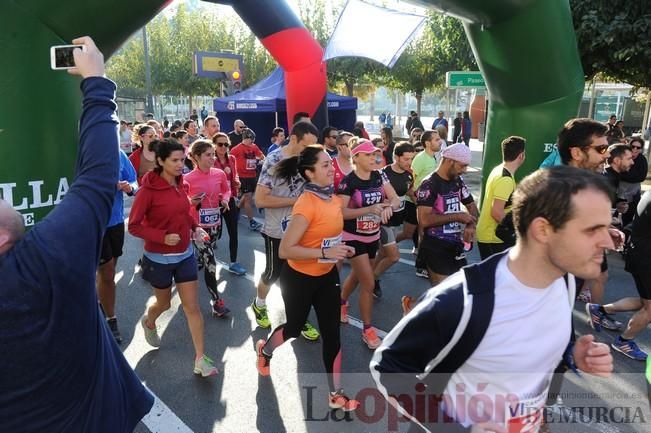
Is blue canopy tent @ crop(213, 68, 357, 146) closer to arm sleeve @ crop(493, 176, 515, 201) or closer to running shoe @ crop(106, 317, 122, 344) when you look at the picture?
running shoe @ crop(106, 317, 122, 344)

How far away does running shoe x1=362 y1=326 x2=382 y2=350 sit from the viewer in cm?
431

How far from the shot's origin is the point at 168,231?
3.75 meters

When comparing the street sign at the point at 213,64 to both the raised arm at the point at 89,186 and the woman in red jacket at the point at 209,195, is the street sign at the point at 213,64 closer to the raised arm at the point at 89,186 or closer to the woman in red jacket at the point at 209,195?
the woman in red jacket at the point at 209,195

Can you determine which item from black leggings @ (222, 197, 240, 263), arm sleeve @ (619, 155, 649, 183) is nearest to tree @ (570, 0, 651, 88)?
arm sleeve @ (619, 155, 649, 183)

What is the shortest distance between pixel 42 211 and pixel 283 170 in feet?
5.81

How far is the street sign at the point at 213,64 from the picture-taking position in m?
19.2

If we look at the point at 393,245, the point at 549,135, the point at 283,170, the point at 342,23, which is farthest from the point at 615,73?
the point at 283,170

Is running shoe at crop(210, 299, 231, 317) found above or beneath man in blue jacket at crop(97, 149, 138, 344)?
beneath

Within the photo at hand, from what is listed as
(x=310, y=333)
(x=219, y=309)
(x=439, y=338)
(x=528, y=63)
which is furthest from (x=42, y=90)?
(x=528, y=63)

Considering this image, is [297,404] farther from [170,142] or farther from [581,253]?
[581,253]

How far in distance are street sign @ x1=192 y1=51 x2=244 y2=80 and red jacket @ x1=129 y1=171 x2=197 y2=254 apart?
16744 millimetres

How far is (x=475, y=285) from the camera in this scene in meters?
1.62

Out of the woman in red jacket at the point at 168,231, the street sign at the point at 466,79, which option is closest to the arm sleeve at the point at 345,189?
the woman in red jacket at the point at 168,231

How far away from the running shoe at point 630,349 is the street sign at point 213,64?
18.1 metres
